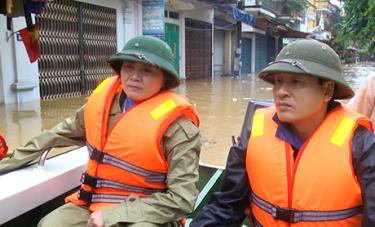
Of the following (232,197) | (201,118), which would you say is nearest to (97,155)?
(232,197)

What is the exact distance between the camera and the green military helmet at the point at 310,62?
1.48 meters

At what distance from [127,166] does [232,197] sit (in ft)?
1.39

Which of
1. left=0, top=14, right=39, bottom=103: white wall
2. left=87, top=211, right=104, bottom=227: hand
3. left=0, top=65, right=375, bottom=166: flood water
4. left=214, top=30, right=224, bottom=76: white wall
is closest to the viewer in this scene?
left=87, top=211, right=104, bottom=227: hand

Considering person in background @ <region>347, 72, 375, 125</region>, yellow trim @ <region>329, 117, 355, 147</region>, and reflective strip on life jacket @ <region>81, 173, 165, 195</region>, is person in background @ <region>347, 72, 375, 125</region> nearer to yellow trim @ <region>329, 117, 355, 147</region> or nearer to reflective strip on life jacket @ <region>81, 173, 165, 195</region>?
yellow trim @ <region>329, 117, 355, 147</region>

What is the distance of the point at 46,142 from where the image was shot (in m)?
2.04

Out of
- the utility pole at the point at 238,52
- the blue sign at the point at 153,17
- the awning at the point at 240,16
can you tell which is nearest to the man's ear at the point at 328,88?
the blue sign at the point at 153,17

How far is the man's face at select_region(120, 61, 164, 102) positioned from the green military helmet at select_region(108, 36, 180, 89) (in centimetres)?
5

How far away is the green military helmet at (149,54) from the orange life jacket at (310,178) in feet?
1.63

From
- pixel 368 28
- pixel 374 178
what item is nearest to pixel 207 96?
pixel 368 28

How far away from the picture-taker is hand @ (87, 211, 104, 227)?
165cm

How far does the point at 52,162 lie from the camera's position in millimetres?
2113

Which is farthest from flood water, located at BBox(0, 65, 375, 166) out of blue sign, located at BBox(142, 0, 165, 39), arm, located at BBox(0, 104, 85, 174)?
arm, located at BBox(0, 104, 85, 174)

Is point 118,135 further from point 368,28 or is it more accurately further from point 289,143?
point 368,28

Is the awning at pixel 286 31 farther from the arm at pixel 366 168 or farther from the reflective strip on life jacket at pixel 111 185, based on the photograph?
the arm at pixel 366 168
